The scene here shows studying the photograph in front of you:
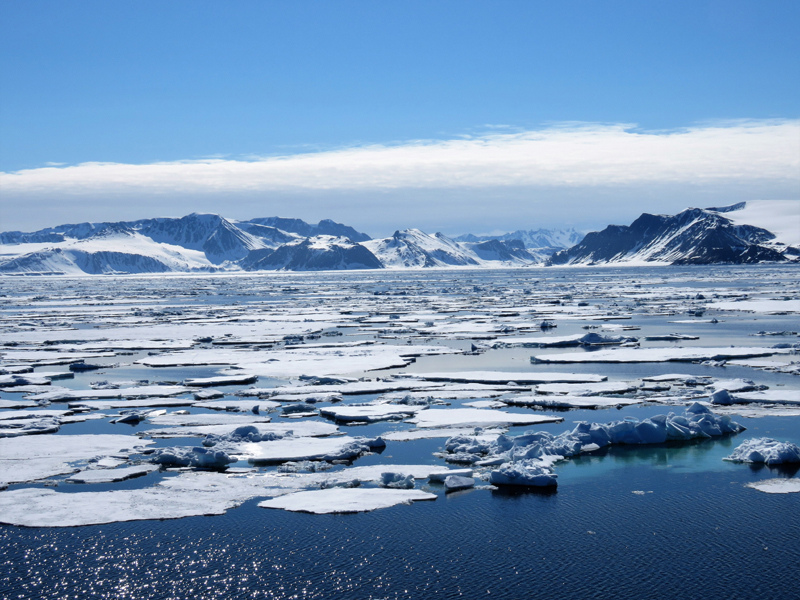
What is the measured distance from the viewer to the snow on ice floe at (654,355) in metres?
22.8

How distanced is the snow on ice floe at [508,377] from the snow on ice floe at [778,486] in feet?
27.0

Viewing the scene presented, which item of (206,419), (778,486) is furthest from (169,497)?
(778,486)

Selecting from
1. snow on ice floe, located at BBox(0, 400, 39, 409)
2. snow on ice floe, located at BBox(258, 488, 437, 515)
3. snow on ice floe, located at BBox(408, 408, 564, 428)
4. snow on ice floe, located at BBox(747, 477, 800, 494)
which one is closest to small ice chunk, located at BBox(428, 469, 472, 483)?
snow on ice floe, located at BBox(258, 488, 437, 515)

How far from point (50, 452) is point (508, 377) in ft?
36.4

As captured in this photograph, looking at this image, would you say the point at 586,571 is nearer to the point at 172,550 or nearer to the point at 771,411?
the point at 172,550

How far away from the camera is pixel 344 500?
33.7 feet

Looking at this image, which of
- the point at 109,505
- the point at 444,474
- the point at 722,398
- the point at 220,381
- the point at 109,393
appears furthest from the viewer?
the point at 220,381

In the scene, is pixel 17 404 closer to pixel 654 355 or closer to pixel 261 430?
pixel 261 430

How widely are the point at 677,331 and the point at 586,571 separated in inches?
1010

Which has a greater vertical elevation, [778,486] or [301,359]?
[778,486]

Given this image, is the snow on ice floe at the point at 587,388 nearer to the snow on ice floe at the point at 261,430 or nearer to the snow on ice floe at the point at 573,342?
the snow on ice floe at the point at 261,430

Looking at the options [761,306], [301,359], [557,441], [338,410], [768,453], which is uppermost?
[761,306]

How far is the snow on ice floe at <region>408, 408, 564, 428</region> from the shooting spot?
1456 centimetres

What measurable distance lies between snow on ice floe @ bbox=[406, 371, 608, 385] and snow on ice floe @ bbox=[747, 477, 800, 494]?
324 inches
